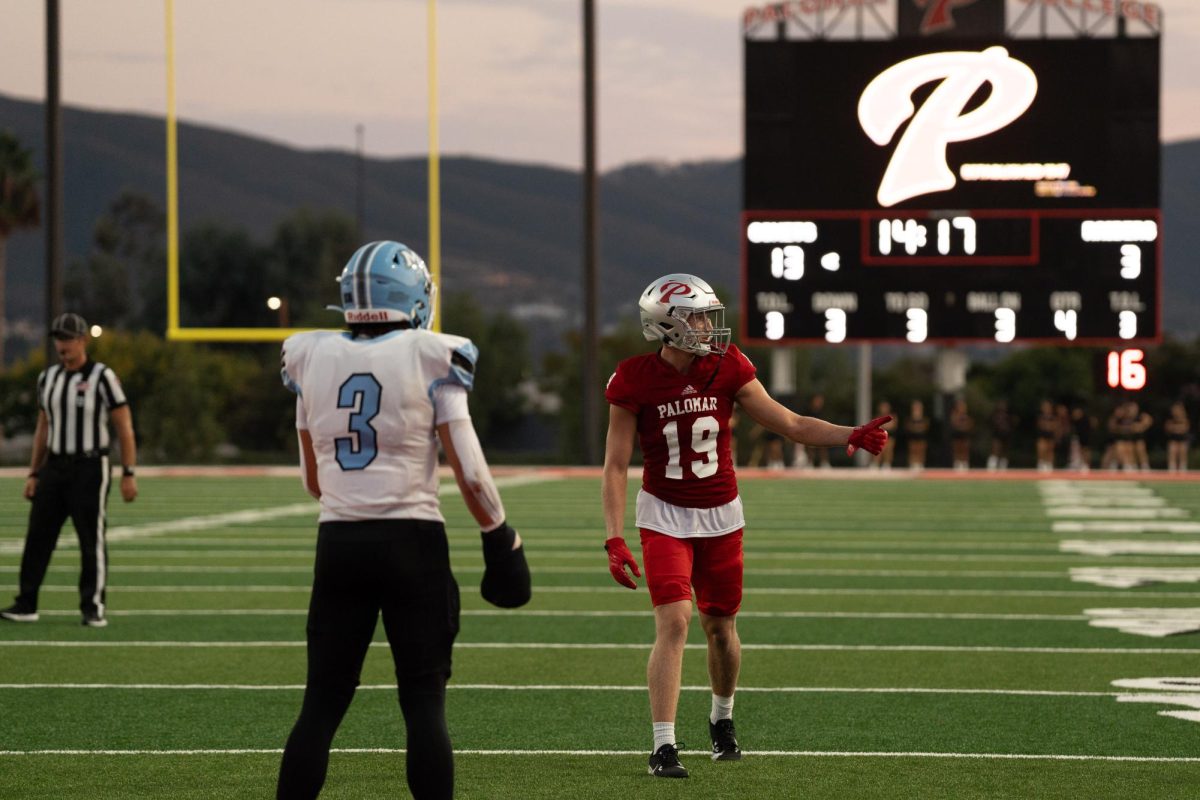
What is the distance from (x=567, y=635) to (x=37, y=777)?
375 cm

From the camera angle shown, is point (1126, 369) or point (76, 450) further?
point (1126, 369)

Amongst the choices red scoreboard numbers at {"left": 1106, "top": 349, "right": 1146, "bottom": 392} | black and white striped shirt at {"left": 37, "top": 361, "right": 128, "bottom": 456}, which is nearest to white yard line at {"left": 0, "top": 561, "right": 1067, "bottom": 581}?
black and white striped shirt at {"left": 37, "top": 361, "right": 128, "bottom": 456}

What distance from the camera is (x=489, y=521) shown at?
434cm

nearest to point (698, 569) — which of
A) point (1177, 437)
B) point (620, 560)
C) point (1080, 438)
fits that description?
point (620, 560)

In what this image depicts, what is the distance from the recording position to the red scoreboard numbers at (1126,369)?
24.3 metres

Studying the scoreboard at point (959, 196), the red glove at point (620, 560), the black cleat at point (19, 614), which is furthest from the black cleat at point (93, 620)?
the scoreboard at point (959, 196)

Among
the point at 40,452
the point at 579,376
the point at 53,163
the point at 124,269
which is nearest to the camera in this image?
the point at 40,452

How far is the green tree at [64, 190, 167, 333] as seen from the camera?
350 ft

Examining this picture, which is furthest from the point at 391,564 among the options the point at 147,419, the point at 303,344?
the point at 147,419

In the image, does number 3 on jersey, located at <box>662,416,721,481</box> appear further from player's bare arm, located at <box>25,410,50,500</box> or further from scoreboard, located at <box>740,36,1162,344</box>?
scoreboard, located at <box>740,36,1162,344</box>

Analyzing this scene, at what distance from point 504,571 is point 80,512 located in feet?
17.7

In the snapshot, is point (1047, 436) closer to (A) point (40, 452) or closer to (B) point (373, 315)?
(A) point (40, 452)

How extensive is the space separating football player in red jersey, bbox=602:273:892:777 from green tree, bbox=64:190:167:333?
308ft

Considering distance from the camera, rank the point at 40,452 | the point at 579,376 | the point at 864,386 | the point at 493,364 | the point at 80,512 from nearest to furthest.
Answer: the point at 80,512, the point at 40,452, the point at 864,386, the point at 579,376, the point at 493,364
